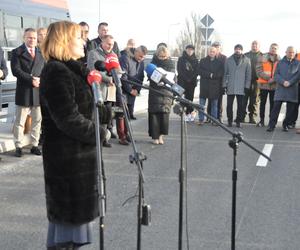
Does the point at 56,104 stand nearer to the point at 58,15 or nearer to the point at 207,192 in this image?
the point at 207,192

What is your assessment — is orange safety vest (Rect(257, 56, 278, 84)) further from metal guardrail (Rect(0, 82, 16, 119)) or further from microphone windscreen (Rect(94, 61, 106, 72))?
microphone windscreen (Rect(94, 61, 106, 72))

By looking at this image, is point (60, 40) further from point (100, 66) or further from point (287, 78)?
point (287, 78)

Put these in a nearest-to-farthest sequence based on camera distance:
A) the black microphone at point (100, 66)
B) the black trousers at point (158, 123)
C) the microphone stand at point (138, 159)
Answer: the microphone stand at point (138, 159) < the black microphone at point (100, 66) < the black trousers at point (158, 123)

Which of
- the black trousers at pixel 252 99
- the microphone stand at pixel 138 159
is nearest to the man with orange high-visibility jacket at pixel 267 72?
the black trousers at pixel 252 99

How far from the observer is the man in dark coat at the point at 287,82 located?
9.71 metres

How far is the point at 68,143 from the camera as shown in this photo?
2.95 metres

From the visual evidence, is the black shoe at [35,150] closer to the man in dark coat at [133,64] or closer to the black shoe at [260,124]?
the man in dark coat at [133,64]

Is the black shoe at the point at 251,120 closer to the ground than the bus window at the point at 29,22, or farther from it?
closer to the ground

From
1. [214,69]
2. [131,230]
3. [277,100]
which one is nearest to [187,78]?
[214,69]

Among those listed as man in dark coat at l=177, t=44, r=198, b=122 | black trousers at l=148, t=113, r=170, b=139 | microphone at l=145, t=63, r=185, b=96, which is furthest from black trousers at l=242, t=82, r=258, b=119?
microphone at l=145, t=63, r=185, b=96

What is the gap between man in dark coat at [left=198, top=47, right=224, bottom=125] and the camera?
1057 cm

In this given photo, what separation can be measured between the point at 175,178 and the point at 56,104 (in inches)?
141

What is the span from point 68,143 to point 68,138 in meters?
0.03

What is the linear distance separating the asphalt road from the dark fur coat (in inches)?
41.4
